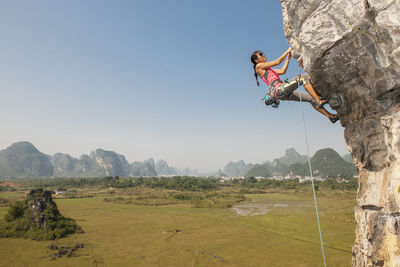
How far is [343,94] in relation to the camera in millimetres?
3428

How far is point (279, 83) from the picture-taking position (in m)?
4.30

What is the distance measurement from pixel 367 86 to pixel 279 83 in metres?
1.51

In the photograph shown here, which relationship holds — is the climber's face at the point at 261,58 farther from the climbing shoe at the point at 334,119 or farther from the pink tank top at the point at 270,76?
the climbing shoe at the point at 334,119

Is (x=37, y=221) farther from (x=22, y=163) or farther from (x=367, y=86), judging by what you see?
(x=22, y=163)

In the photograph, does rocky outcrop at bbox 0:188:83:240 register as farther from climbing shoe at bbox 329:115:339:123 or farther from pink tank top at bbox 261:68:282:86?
climbing shoe at bbox 329:115:339:123

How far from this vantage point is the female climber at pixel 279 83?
397 cm

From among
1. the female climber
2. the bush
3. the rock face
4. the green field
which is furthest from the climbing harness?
the bush

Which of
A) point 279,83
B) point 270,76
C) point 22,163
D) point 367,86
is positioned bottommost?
point 367,86

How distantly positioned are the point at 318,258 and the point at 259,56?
15.0 meters

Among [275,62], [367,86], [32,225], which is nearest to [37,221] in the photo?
[32,225]

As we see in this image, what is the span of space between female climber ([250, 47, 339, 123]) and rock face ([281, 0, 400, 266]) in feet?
1.28

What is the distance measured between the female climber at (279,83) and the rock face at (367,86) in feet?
1.28

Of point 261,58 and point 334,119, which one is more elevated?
point 261,58

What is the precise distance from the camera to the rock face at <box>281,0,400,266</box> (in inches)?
107
